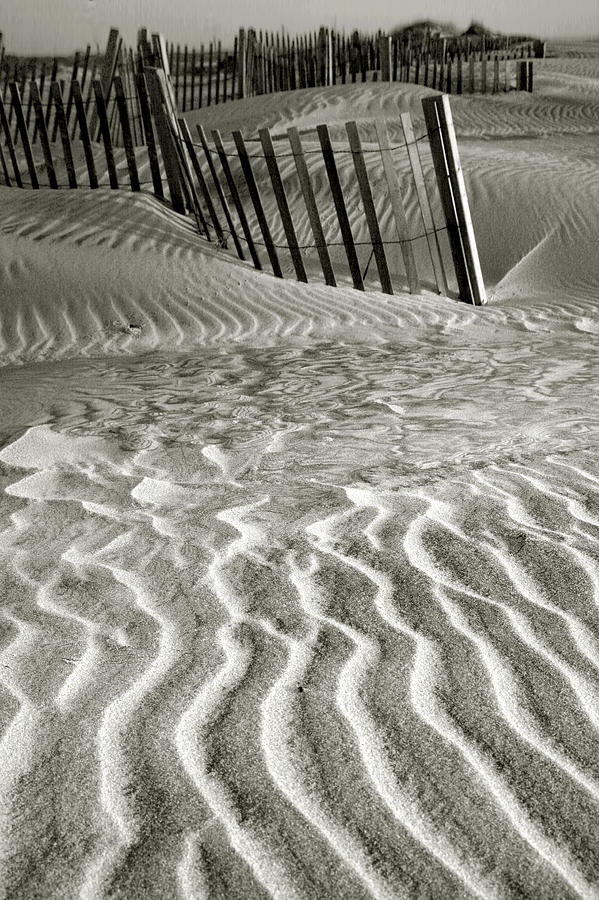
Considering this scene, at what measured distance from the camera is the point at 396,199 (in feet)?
27.1

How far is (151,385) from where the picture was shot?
18.7 ft

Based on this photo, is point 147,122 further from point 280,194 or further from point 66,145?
point 280,194

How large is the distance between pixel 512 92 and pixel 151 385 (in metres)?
19.1

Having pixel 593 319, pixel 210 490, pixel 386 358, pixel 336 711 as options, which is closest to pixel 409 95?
pixel 593 319

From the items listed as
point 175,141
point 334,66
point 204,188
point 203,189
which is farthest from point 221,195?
point 334,66

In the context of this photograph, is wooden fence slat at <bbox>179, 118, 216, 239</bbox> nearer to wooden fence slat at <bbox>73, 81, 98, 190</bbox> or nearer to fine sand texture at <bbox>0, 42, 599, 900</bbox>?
wooden fence slat at <bbox>73, 81, 98, 190</bbox>

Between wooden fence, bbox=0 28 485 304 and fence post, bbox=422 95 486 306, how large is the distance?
1 cm

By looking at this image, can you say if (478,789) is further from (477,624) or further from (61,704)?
(61,704)

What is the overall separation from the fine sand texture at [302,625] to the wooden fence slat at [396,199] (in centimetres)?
217

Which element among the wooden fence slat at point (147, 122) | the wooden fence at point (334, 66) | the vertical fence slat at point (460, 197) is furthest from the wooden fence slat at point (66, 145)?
the wooden fence at point (334, 66)

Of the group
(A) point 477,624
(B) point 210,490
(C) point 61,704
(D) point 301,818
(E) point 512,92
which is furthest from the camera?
(E) point 512,92

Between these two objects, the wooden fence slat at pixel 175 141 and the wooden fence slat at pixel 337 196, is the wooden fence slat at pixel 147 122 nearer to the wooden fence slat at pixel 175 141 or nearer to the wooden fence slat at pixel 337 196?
the wooden fence slat at pixel 175 141

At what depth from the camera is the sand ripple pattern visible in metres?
1.70

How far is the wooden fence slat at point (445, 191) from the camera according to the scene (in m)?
7.88
